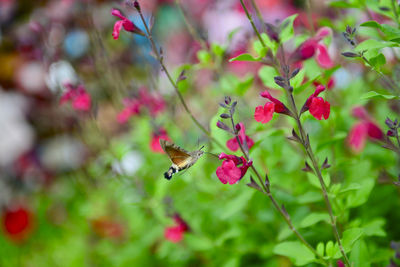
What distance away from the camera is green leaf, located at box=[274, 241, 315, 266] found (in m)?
0.99

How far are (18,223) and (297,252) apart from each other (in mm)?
2293

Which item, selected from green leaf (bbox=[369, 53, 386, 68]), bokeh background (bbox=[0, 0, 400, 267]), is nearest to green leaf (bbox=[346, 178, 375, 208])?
bokeh background (bbox=[0, 0, 400, 267])

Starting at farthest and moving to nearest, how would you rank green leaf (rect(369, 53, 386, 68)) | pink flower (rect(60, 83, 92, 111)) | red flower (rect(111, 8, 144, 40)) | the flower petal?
pink flower (rect(60, 83, 92, 111))
the flower petal
red flower (rect(111, 8, 144, 40))
green leaf (rect(369, 53, 386, 68))

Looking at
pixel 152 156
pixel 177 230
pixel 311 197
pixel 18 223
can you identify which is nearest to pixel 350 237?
pixel 311 197

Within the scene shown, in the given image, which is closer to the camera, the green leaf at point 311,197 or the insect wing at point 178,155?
the insect wing at point 178,155

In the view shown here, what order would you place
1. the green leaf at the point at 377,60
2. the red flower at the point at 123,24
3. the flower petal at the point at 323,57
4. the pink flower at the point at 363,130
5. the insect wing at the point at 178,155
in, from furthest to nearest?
1. the pink flower at the point at 363,130
2. the flower petal at the point at 323,57
3. the red flower at the point at 123,24
4. the green leaf at the point at 377,60
5. the insect wing at the point at 178,155

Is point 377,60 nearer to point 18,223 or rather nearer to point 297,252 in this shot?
point 297,252

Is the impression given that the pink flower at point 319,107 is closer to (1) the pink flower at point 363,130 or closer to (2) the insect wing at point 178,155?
(2) the insect wing at point 178,155

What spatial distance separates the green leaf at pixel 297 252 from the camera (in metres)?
0.99

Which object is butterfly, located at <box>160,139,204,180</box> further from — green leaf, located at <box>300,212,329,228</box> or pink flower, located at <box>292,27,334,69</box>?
pink flower, located at <box>292,27,334,69</box>

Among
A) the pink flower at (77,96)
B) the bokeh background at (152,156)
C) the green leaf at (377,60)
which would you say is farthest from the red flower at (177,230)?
the green leaf at (377,60)

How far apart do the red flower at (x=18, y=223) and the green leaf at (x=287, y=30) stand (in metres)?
2.36

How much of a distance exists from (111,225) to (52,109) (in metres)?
1.60

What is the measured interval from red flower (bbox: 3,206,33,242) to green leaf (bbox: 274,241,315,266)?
222 centimetres
